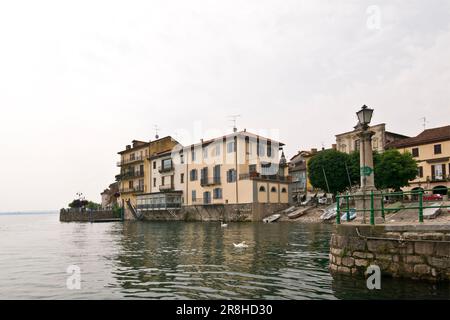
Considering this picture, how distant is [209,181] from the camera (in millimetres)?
54688

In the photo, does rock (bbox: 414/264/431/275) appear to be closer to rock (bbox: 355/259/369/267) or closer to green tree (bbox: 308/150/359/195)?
rock (bbox: 355/259/369/267)

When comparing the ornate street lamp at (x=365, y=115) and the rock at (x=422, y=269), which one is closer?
the rock at (x=422, y=269)

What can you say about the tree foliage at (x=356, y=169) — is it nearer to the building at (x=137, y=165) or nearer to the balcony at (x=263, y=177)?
the balcony at (x=263, y=177)

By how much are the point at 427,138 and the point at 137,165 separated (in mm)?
49405

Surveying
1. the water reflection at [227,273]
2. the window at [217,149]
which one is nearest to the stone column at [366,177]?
the water reflection at [227,273]

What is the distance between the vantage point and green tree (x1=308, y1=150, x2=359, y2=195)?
49.7m

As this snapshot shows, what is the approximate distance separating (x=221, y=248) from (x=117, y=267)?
248 inches

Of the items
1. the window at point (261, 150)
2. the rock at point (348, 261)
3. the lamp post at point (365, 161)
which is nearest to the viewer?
the rock at point (348, 261)

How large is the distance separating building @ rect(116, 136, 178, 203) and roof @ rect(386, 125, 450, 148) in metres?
38.1

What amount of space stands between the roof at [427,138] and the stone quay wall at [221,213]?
62.5 feet

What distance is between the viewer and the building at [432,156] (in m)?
48.2

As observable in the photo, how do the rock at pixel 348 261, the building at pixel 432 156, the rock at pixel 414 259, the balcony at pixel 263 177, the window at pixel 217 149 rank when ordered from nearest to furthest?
the rock at pixel 414 259 → the rock at pixel 348 261 → the building at pixel 432 156 → the balcony at pixel 263 177 → the window at pixel 217 149

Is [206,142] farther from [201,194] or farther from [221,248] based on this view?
[221,248]
